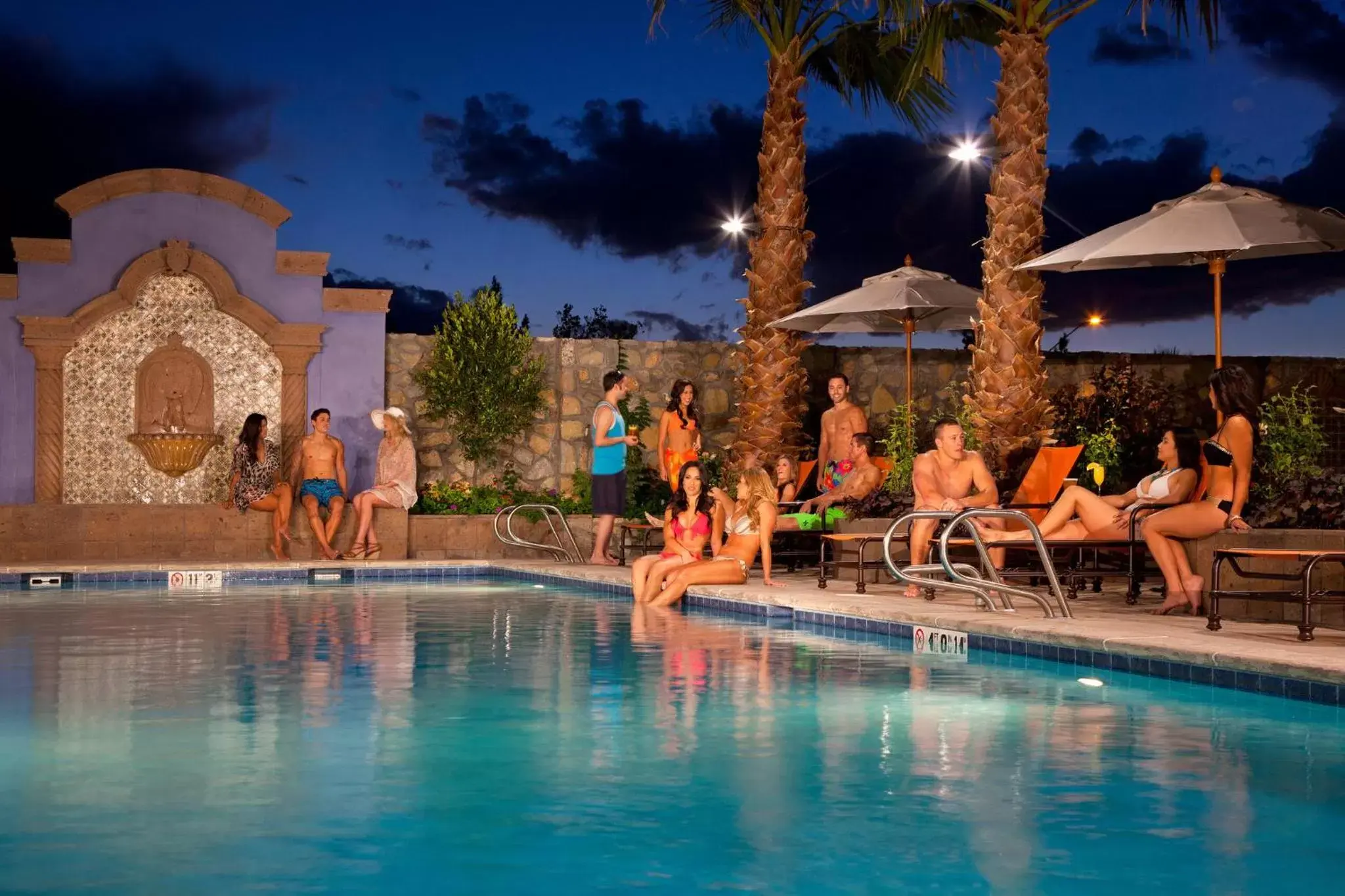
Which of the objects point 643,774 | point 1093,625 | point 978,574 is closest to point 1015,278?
point 978,574

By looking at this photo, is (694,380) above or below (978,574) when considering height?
above

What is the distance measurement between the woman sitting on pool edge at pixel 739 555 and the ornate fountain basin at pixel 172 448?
7.32 metres

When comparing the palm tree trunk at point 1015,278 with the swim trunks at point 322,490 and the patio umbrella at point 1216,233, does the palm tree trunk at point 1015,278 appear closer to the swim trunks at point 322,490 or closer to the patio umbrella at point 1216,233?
the patio umbrella at point 1216,233

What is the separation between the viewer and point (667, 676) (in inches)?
302

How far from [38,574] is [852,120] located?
2176 cm

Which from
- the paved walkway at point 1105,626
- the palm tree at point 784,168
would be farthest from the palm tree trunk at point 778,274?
the paved walkway at point 1105,626

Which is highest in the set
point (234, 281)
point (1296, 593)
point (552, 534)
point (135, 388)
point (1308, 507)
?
point (234, 281)

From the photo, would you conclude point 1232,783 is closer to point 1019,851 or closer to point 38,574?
point 1019,851

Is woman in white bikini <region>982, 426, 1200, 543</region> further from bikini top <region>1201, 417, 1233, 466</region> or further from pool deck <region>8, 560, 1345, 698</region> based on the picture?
bikini top <region>1201, 417, 1233, 466</region>

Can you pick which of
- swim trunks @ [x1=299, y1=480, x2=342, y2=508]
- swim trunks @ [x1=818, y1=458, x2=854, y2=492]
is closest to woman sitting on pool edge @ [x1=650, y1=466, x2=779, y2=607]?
swim trunks @ [x1=818, y1=458, x2=854, y2=492]

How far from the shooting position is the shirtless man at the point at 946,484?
1078 centimetres

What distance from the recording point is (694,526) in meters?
11.6

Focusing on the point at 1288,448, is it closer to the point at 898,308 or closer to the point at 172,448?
the point at 898,308

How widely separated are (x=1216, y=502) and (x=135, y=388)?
39.9 feet
